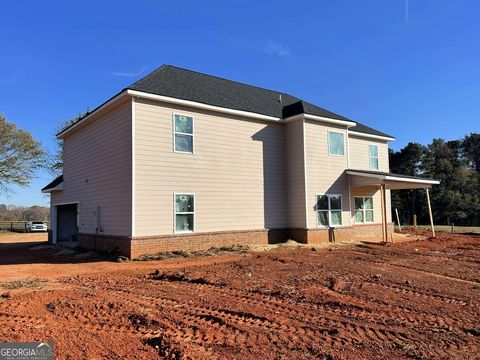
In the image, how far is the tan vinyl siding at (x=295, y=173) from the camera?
59.0ft

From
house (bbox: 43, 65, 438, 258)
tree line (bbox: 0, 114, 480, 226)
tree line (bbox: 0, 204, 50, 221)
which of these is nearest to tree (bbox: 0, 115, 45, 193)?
tree line (bbox: 0, 114, 480, 226)

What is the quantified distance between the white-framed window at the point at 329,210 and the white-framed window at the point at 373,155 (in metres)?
5.87

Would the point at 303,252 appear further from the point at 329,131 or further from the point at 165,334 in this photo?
the point at 165,334

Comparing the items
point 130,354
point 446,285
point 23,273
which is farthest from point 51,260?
point 446,285

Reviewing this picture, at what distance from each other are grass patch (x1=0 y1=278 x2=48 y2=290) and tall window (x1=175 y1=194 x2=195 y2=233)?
18.5 feet

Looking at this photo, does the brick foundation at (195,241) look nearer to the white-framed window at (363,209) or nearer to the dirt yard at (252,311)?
the dirt yard at (252,311)

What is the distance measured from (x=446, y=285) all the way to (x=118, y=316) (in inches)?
287

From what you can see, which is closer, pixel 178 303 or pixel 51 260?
pixel 178 303

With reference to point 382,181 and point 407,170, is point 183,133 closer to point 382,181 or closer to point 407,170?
point 382,181

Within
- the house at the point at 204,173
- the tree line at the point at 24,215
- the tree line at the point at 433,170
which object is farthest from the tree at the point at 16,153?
the tree line at the point at 24,215

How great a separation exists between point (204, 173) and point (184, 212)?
187cm

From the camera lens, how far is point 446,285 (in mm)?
8938

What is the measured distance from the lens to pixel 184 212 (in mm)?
15133

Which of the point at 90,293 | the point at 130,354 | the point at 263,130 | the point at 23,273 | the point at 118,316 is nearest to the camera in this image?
the point at 130,354
